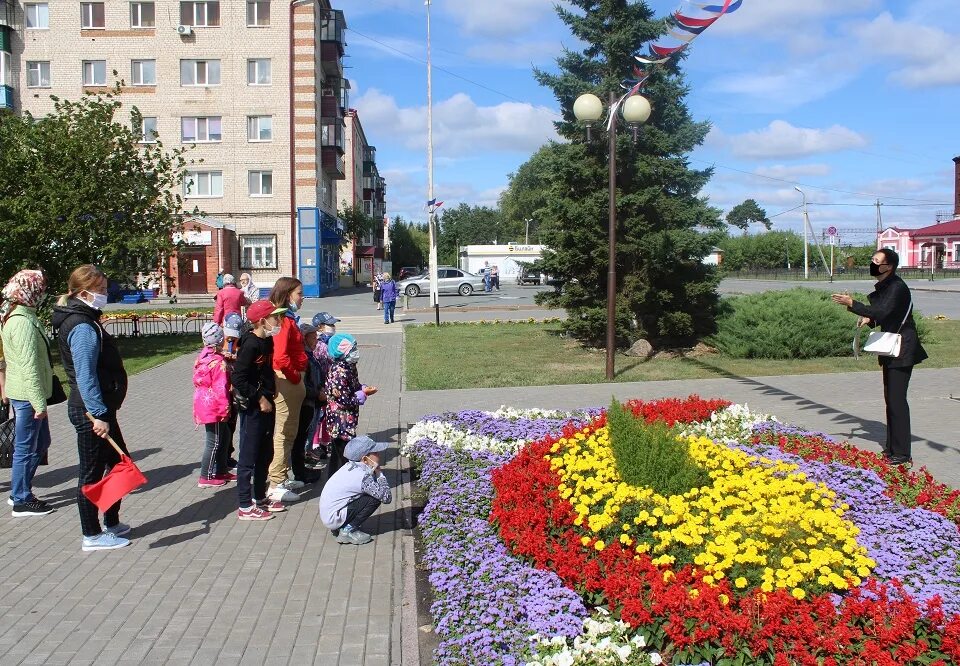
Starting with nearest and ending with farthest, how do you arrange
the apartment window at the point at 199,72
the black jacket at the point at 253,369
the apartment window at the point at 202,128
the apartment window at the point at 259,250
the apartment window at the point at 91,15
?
the black jacket at the point at 253,369
the apartment window at the point at 91,15
the apartment window at the point at 199,72
the apartment window at the point at 202,128
the apartment window at the point at 259,250

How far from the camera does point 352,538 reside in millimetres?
5809

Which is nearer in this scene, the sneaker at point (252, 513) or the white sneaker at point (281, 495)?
the sneaker at point (252, 513)

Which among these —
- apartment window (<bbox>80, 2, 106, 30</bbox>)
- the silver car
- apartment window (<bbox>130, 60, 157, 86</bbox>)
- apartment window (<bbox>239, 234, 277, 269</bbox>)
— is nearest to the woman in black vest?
apartment window (<bbox>239, 234, 277, 269</bbox>)

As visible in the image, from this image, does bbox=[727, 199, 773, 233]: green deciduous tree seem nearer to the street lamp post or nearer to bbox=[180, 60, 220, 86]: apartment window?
bbox=[180, 60, 220, 86]: apartment window

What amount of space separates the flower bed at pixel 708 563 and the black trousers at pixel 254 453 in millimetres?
1317

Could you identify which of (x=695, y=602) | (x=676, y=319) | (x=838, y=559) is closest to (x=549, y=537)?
(x=695, y=602)

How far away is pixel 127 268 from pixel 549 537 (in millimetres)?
16617

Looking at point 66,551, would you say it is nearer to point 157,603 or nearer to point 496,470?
point 157,603

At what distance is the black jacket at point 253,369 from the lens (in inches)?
239

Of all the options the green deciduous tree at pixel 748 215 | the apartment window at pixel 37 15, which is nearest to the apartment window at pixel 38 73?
the apartment window at pixel 37 15

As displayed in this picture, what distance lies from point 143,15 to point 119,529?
42933 mm

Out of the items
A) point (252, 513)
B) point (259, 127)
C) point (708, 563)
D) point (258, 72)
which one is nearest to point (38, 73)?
point (258, 72)

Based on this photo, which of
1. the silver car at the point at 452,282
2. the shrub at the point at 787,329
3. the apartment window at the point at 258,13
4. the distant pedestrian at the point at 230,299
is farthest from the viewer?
the silver car at the point at 452,282

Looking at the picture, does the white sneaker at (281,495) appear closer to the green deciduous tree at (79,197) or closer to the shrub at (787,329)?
the shrub at (787,329)
